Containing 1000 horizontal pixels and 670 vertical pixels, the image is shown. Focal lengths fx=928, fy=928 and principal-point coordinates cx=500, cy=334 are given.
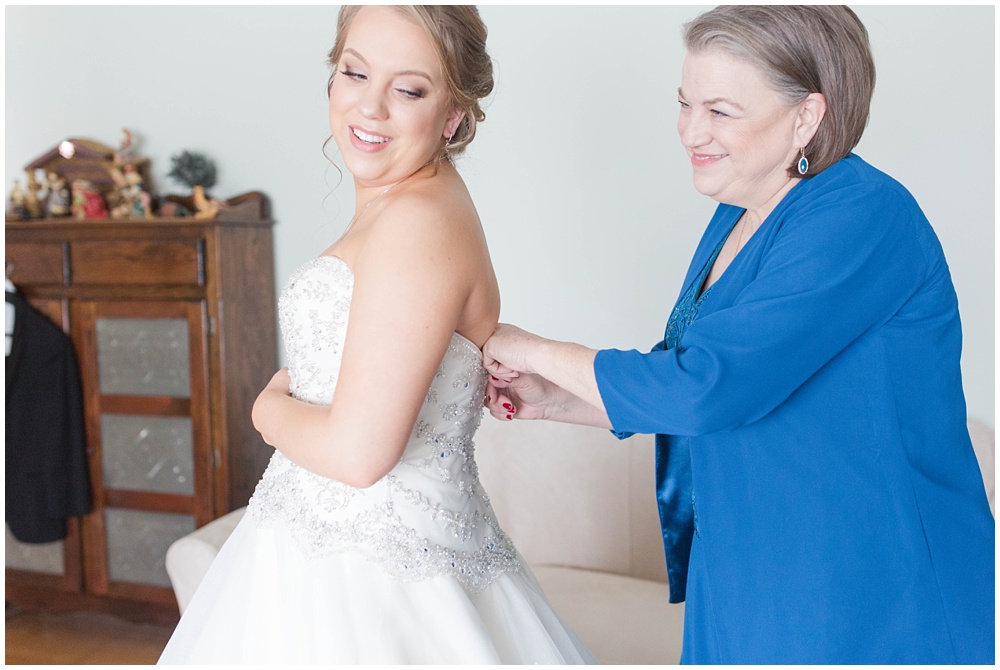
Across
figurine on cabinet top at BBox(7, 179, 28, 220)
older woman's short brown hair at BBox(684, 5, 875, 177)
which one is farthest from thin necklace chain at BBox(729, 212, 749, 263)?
figurine on cabinet top at BBox(7, 179, 28, 220)

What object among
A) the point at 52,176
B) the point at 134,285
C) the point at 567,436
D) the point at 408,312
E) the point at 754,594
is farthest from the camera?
the point at 52,176

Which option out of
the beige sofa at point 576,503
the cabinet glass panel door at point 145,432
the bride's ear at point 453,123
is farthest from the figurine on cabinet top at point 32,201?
the bride's ear at point 453,123

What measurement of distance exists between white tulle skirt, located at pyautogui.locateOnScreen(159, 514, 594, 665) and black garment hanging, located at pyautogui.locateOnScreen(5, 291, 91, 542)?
97.0 inches

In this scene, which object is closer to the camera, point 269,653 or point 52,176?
point 269,653

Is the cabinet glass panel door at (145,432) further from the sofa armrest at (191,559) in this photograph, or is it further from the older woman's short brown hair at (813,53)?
the older woman's short brown hair at (813,53)

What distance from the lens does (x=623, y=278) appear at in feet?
10.7

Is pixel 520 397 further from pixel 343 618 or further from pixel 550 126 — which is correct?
pixel 550 126

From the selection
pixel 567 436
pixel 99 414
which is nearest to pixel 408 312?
pixel 567 436

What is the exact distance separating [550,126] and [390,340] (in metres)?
2.21

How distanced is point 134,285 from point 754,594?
2.82m

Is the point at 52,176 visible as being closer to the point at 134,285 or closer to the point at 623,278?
the point at 134,285

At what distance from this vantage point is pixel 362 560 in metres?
1.35

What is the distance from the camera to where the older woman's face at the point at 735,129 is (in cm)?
132

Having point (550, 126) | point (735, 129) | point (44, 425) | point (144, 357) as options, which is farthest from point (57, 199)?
point (735, 129)
